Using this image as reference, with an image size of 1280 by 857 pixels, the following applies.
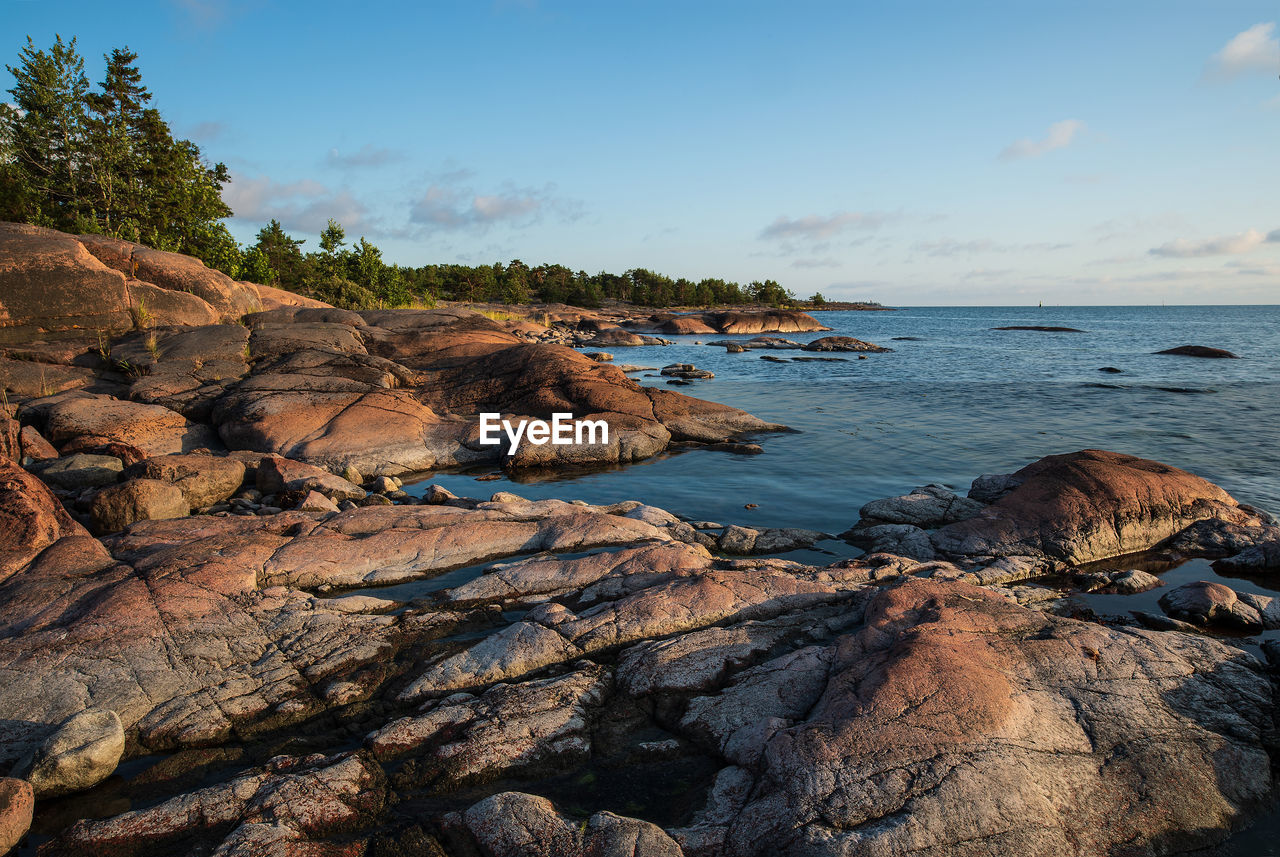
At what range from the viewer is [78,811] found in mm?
4812

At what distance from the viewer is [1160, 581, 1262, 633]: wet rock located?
7.50 meters

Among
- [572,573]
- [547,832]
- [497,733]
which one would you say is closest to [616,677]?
[497,733]

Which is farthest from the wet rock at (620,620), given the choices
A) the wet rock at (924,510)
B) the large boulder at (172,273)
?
the large boulder at (172,273)

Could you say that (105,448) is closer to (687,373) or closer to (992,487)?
(992,487)

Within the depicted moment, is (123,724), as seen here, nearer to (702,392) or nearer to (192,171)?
(702,392)

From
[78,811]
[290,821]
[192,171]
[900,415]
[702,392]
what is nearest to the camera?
[290,821]

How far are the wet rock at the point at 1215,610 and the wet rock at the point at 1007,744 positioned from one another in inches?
75.6

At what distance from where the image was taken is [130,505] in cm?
1010

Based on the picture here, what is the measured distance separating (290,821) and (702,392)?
26.6m

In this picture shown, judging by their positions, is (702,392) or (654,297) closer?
(702,392)

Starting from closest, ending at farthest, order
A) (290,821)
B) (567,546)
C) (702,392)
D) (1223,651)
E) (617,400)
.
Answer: (290,821) < (1223,651) < (567,546) < (617,400) < (702,392)

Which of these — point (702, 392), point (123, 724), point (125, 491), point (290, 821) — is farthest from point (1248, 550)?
point (702, 392)

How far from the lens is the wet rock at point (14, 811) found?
14.3ft

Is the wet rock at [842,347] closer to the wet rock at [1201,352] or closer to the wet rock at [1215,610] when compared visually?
the wet rock at [1201,352]
